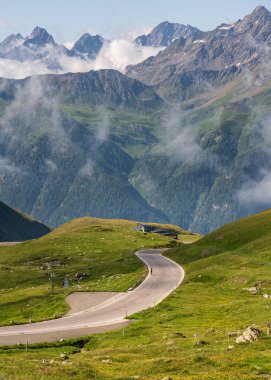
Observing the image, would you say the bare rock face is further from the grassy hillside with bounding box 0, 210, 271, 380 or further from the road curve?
the road curve

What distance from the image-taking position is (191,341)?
64.2m

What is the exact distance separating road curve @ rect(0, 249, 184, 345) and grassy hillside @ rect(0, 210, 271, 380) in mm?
3875

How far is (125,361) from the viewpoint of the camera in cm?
5559

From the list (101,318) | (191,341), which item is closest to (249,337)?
(191,341)

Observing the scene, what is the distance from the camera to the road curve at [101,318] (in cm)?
7788

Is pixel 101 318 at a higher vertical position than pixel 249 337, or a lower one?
higher

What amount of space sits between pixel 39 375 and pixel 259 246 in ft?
373

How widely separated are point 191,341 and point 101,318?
2888 centimetres

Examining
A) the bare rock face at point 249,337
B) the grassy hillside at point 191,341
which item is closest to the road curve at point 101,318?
the grassy hillside at point 191,341

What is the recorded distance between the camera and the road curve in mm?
77875

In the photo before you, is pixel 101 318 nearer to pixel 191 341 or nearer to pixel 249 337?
pixel 191 341

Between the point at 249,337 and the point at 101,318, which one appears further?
the point at 101,318

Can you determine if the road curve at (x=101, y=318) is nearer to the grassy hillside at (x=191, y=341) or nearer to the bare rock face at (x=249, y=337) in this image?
the grassy hillside at (x=191, y=341)

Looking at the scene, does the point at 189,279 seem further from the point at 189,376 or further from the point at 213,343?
the point at 189,376
